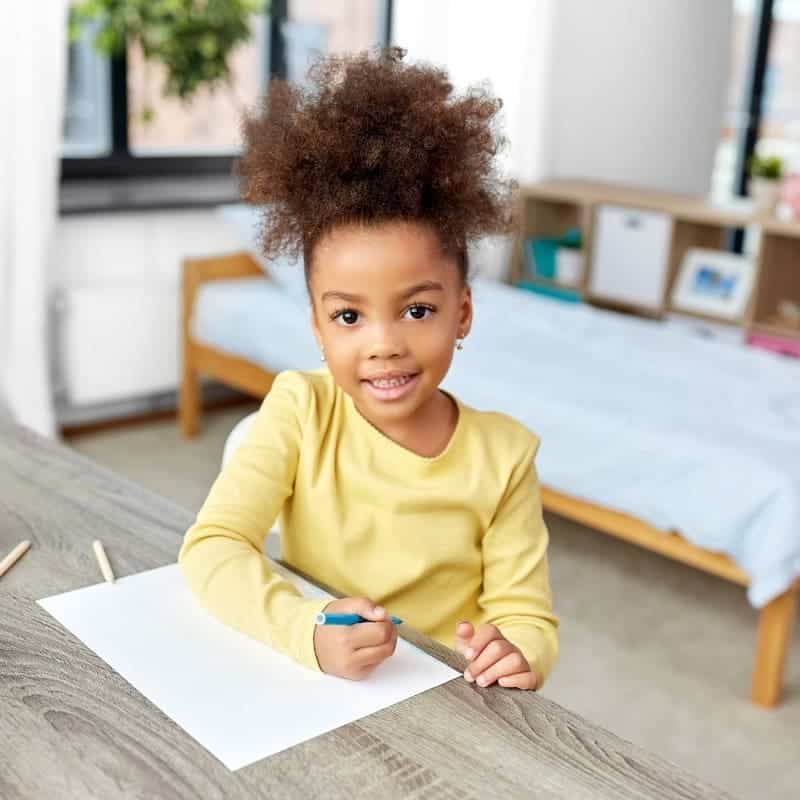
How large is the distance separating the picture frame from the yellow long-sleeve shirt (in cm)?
256

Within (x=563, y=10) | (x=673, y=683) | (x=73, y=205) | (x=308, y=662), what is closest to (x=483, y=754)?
(x=308, y=662)

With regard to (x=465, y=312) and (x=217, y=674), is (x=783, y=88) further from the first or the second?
(x=217, y=674)

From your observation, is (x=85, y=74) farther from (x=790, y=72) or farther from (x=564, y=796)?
(x=564, y=796)

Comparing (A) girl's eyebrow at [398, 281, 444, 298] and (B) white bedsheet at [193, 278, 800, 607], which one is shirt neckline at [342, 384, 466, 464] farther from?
(B) white bedsheet at [193, 278, 800, 607]

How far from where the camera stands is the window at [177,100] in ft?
12.2

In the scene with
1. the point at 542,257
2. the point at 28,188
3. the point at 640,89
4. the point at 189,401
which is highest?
the point at 640,89

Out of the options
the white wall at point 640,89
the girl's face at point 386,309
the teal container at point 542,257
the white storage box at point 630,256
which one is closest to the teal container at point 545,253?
the teal container at point 542,257

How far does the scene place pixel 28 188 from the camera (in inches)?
125

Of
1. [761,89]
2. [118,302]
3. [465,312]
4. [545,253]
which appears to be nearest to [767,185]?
[545,253]

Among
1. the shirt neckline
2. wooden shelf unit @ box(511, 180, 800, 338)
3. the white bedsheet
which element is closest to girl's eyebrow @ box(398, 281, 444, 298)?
the shirt neckline

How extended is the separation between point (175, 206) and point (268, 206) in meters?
2.67

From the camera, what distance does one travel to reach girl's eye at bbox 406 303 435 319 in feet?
3.30

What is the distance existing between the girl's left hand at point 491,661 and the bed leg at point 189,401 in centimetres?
279

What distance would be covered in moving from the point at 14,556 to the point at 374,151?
19.5 inches
